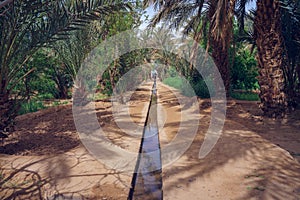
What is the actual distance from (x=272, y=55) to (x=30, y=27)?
20.1 ft

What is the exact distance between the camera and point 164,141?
5.16 m

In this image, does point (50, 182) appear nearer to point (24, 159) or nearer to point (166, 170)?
point (24, 159)

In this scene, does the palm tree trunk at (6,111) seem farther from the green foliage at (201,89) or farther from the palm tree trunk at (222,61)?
the green foliage at (201,89)

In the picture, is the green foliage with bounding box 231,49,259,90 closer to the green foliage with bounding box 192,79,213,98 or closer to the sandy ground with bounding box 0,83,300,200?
the green foliage with bounding box 192,79,213,98

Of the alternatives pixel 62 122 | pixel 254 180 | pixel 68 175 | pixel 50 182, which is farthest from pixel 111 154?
pixel 62 122

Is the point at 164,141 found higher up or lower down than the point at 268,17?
lower down

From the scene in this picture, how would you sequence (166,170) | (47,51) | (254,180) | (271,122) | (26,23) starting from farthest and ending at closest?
1. (47,51)
2. (271,122)
3. (26,23)
4. (166,170)
5. (254,180)

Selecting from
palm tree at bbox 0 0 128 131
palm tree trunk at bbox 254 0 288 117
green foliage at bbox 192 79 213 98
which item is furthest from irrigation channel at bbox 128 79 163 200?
green foliage at bbox 192 79 213 98

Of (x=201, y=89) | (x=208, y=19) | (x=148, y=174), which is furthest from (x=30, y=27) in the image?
(x=201, y=89)

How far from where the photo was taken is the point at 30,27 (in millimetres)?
4621

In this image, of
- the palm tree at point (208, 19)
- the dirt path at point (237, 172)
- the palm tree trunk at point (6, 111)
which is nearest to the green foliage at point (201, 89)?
the palm tree at point (208, 19)

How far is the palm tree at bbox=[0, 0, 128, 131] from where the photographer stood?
4.14m

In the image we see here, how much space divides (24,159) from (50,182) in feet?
3.83

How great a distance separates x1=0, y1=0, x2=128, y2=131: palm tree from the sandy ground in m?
1.15
